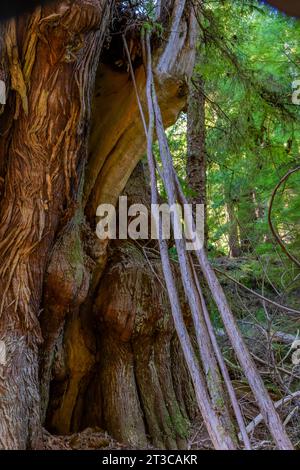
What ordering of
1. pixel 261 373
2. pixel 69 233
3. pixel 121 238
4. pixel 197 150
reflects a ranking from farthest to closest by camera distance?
pixel 197 150
pixel 261 373
pixel 121 238
pixel 69 233

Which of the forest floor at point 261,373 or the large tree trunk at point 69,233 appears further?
the forest floor at point 261,373

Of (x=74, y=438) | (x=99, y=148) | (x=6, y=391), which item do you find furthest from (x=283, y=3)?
(x=74, y=438)

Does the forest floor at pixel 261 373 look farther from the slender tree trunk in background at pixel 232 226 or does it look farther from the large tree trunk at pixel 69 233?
the slender tree trunk in background at pixel 232 226

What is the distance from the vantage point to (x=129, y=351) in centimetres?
363

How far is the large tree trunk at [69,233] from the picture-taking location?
8.59 ft

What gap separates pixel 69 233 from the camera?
3.18 m

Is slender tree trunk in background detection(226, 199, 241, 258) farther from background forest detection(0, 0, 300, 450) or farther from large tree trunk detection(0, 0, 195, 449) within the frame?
large tree trunk detection(0, 0, 195, 449)

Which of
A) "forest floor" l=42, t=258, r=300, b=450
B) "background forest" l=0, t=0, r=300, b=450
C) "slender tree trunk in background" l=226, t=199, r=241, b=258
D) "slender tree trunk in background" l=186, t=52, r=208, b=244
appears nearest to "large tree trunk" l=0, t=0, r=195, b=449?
"background forest" l=0, t=0, r=300, b=450

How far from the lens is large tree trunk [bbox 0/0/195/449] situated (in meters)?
2.62

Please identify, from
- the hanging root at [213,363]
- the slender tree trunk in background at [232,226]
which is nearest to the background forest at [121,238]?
the hanging root at [213,363]

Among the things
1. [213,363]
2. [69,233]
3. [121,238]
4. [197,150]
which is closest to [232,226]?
[197,150]

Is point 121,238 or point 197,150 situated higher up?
point 197,150

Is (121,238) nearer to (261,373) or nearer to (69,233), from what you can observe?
(69,233)

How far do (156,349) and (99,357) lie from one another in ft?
1.64
